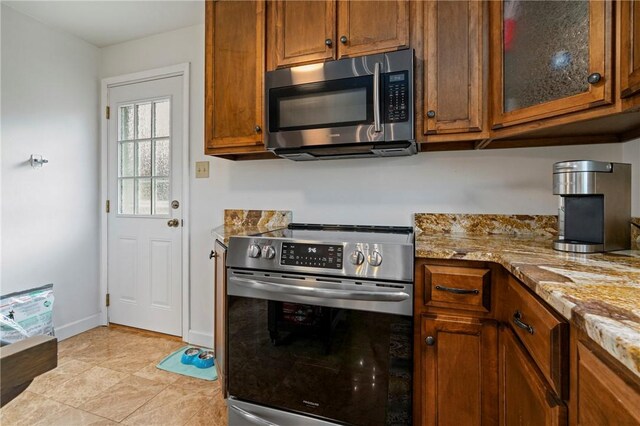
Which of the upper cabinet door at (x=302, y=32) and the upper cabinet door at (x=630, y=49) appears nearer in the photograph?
the upper cabinet door at (x=630, y=49)

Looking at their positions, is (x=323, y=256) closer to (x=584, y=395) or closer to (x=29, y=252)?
(x=584, y=395)

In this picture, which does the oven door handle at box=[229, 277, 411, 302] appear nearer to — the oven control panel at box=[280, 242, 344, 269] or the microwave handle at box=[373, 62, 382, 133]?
the oven control panel at box=[280, 242, 344, 269]

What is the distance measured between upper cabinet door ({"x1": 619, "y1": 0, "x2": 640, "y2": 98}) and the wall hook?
3.21 m

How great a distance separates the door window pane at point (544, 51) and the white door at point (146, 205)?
2.18 m

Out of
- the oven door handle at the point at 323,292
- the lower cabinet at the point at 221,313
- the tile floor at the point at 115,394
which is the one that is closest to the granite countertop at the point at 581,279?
the oven door handle at the point at 323,292

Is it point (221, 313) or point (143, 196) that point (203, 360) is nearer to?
point (221, 313)

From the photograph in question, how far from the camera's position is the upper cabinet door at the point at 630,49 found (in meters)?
0.86

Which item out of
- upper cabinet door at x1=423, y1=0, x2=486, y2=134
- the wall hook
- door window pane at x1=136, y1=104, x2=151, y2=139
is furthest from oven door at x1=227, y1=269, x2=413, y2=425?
the wall hook

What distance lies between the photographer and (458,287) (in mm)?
1173

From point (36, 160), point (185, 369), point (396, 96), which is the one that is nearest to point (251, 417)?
point (185, 369)

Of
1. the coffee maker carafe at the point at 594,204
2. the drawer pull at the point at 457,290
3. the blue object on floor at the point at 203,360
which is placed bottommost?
the blue object on floor at the point at 203,360

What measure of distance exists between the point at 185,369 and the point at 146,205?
4.32 ft

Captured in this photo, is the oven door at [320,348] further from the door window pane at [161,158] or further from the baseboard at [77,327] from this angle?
the baseboard at [77,327]

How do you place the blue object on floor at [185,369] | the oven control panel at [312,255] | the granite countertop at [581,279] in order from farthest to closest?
the blue object on floor at [185,369] → the oven control panel at [312,255] → the granite countertop at [581,279]
